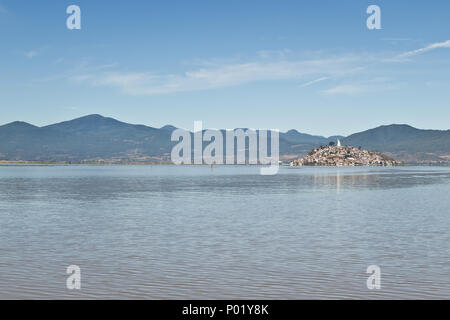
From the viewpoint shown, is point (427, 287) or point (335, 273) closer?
point (427, 287)

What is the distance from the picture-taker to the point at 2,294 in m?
18.6

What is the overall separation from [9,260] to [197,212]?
26099 millimetres

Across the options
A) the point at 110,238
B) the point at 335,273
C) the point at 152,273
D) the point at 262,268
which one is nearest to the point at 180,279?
the point at 152,273

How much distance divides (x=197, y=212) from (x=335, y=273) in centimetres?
2858

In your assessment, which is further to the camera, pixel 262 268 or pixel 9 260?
pixel 9 260

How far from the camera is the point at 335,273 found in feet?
72.7

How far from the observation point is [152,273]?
72.6ft

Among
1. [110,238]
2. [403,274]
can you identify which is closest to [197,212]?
[110,238]
